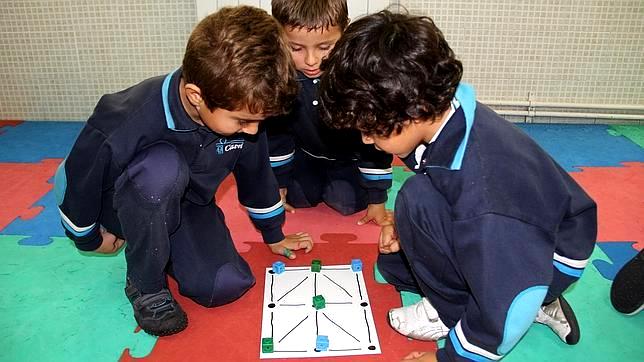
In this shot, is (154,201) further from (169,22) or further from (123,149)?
(169,22)

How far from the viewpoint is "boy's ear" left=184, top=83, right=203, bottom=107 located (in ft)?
3.20

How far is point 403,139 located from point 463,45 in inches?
51.5

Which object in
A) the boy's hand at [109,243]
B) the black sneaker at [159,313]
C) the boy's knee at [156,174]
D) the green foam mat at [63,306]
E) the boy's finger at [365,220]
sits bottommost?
the green foam mat at [63,306]

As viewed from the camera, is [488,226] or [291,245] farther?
[291,245]

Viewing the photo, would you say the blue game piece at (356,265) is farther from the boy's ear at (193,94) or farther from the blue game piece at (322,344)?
the boy's ear at (193,94)

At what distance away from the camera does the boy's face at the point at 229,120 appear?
98cm

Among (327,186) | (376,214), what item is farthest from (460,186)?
(327,186)

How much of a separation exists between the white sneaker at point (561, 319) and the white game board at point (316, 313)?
1.12 feet

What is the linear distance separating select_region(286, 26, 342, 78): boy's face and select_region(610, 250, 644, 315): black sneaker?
77 centimetres

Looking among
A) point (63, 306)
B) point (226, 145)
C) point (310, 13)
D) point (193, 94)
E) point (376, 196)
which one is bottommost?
point (63, 306)

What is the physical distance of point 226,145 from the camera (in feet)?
3.78

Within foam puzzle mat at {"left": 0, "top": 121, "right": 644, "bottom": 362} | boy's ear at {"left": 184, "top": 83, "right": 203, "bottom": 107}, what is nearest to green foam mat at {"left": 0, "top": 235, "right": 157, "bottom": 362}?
foam puzzle mat at {"left": 0, "top": 121, "right": 644, "bottom": 362}

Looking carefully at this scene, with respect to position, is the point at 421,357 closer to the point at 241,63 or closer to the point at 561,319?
the point at 561,319

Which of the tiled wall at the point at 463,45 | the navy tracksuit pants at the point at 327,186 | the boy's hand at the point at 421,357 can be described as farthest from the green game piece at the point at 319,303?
the tiled wall at the point at 463,45
